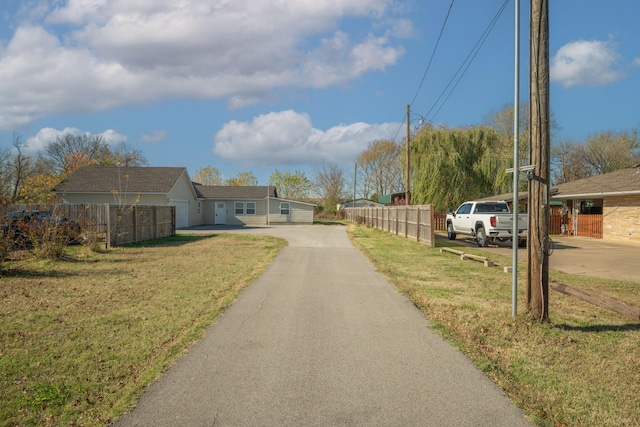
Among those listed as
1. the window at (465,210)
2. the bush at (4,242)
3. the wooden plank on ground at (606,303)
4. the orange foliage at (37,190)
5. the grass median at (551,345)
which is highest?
the orange foliage at (37,190)

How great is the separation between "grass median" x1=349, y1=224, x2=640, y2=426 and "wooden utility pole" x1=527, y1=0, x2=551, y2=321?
83 cm

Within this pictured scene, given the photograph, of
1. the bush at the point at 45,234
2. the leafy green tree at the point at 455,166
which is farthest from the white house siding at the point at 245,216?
the bush at the point at 45,234

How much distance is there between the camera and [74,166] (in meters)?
52.8

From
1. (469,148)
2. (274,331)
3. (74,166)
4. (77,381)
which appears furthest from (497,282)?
(74,166)

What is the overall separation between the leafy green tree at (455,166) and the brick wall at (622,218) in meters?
10.7

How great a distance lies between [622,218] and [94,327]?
23.8 metres

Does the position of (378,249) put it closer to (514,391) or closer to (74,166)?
(514,391)

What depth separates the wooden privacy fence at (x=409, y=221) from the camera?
19681 millimetres

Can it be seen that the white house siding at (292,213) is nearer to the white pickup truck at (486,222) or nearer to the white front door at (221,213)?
the white front door at (221,213)

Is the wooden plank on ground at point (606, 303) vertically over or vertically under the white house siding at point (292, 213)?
under

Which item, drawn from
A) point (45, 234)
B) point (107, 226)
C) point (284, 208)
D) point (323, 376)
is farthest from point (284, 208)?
point (323, 376)

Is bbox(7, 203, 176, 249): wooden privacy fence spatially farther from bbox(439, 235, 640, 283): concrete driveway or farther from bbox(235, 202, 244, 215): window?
bbox(235, 202, 244, 215): window

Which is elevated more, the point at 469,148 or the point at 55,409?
the point at 469,148

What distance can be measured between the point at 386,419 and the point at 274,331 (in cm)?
290
